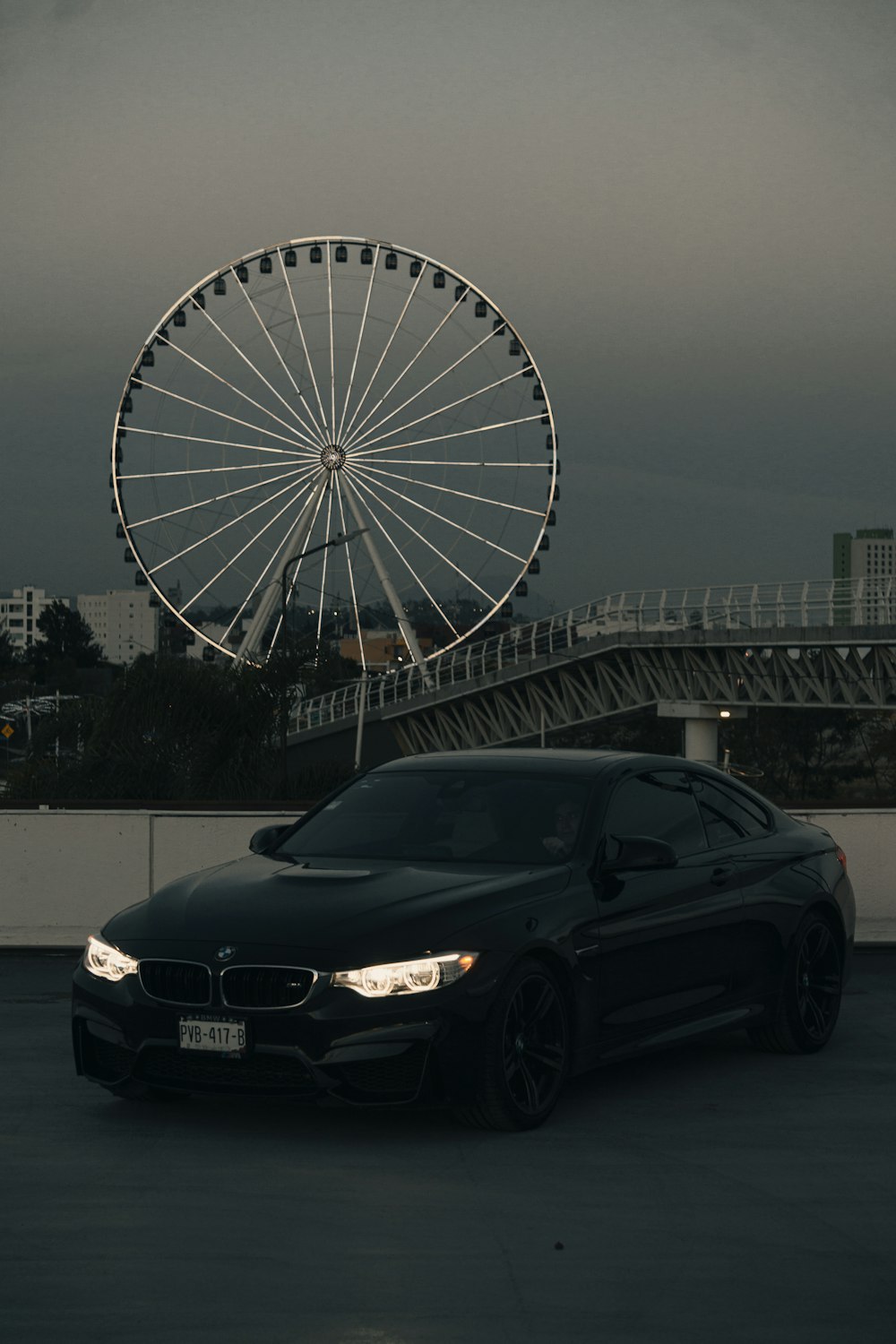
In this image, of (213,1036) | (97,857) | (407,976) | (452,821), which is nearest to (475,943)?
(407,976)

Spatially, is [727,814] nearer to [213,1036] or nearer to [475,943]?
[475,943]

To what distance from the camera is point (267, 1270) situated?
5.28 meters

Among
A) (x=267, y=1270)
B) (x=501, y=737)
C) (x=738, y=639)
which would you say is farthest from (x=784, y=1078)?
(x=501, y=737)

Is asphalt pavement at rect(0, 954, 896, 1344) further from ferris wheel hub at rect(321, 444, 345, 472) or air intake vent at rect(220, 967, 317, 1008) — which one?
ferris wheel hub at rect(321, 444, 345, 472)

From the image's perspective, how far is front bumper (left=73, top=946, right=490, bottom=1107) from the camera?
677 centimetres

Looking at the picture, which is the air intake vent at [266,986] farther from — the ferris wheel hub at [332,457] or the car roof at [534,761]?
the ferris wheel hub at [332,457]

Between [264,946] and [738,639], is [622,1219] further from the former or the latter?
[738,639]

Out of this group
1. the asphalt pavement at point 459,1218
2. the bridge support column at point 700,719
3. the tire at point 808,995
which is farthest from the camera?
the bridge support column at point 700,719

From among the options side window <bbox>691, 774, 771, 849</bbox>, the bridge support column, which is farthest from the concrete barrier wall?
the bridge support column

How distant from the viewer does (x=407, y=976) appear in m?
6.88

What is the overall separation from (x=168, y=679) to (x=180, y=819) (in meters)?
29.2

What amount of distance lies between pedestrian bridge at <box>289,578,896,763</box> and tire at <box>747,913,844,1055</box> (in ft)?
159

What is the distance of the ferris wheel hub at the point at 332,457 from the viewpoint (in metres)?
53.0

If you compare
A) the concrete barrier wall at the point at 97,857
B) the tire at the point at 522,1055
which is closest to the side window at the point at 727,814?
the tire at the point at 522,1055
